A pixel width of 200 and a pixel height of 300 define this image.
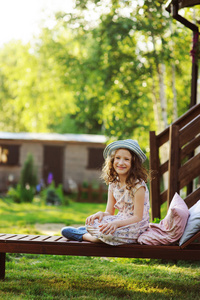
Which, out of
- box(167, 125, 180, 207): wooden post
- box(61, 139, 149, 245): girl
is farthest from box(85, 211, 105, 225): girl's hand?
box(167, 125, 180, 207): wooden post

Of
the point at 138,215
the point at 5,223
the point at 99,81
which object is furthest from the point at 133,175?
the point at 99,81

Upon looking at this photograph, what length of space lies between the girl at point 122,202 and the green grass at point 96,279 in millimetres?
500

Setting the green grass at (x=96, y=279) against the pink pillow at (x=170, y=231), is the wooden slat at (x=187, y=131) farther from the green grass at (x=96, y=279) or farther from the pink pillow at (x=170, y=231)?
the pink pillow at (x=170, y=231)

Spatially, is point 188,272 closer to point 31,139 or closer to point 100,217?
point 100,217

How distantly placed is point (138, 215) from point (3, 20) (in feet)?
80.1

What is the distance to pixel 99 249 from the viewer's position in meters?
3.99

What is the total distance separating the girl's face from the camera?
4.16 metres

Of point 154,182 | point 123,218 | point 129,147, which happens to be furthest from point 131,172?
point 154,182

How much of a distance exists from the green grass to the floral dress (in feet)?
1.62

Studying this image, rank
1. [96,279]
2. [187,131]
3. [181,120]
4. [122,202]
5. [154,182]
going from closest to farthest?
[122,202] → [96,279] → [187,131] → [154,182] → [181,120]

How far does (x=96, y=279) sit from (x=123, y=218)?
38.9 inches

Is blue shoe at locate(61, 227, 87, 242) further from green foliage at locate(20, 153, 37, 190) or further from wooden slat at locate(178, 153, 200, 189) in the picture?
green foliage at locate(20, 153, 37, 190)

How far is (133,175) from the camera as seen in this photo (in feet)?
13.6

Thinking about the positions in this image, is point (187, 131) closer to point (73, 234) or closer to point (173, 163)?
point (173, 163)
